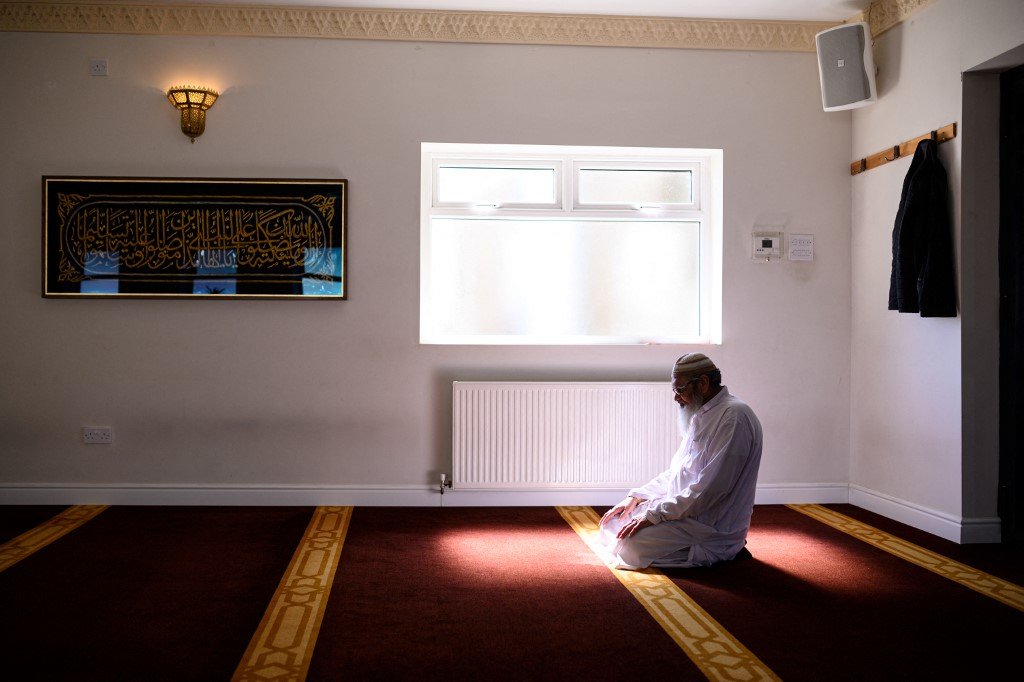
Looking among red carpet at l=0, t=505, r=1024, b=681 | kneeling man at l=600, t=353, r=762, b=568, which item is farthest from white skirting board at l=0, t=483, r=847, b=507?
kneeling man at l=600, t=353, r=762, b=568

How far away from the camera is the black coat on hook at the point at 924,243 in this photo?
12.3ft

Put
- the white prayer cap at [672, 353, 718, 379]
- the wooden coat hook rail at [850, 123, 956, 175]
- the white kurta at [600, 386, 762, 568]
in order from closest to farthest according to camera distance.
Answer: the white kurta at [600, 386, 762, 568] < the white prayer cap at [672, 353, 718, 379] < the wooden coat hook rail at [850, 123, 956, 175]

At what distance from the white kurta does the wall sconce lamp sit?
313 centimetres

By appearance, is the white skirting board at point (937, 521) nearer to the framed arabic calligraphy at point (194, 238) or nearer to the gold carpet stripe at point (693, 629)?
the gold carpet stripe at point (693, 629)

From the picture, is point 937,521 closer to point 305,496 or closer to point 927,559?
point 927,559

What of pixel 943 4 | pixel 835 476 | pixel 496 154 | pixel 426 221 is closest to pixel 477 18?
pixel 496 154

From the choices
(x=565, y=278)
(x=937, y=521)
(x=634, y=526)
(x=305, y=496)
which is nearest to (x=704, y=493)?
(x=634, y=526)

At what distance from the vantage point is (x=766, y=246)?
4.66 meters

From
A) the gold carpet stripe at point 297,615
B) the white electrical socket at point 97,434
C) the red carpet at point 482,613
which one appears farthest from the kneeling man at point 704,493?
the white electrical socket at point 97,434

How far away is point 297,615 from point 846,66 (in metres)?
3.89

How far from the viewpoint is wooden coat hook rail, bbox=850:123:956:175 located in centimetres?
382

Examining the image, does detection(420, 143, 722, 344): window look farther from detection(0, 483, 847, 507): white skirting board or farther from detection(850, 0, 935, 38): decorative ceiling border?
detection(850, 0, 935, 38): decorative ceiling border

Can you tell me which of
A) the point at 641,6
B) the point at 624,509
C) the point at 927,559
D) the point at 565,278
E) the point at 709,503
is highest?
the point at 641,6

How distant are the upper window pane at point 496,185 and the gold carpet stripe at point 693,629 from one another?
2.19 m
